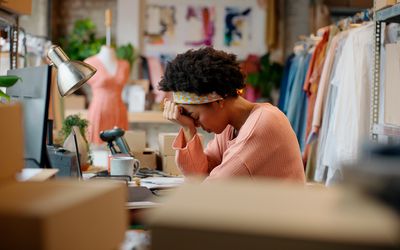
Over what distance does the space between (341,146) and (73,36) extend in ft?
13.1

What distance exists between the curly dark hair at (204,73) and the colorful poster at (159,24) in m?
4.88

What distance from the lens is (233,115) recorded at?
2215 millimetres

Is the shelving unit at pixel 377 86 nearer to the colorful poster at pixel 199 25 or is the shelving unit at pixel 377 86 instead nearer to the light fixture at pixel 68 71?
the light fixture at pixel 68 71

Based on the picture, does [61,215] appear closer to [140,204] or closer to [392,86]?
[140,204]

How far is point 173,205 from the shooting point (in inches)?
29.0

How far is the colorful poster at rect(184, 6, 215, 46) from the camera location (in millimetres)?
6984

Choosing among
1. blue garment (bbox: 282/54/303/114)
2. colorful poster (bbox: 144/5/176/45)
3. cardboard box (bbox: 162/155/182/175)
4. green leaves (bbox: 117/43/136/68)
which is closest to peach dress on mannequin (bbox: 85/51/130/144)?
green leaves (bbox: 117/43/136/68)

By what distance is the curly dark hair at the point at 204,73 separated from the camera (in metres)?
2.07

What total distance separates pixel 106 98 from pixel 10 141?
179 inches

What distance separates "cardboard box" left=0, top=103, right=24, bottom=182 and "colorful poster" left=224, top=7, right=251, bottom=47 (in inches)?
240

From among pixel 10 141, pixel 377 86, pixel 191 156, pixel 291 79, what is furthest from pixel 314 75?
pixel 10 141

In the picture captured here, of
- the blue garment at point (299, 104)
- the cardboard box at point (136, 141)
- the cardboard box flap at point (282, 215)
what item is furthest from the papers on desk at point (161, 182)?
the blue garment at point (299, 104)

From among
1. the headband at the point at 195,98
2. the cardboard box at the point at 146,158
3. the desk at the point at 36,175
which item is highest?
the headband at the point at 195,98

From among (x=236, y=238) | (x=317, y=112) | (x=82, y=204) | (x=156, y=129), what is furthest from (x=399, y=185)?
(x=156, y=129)
